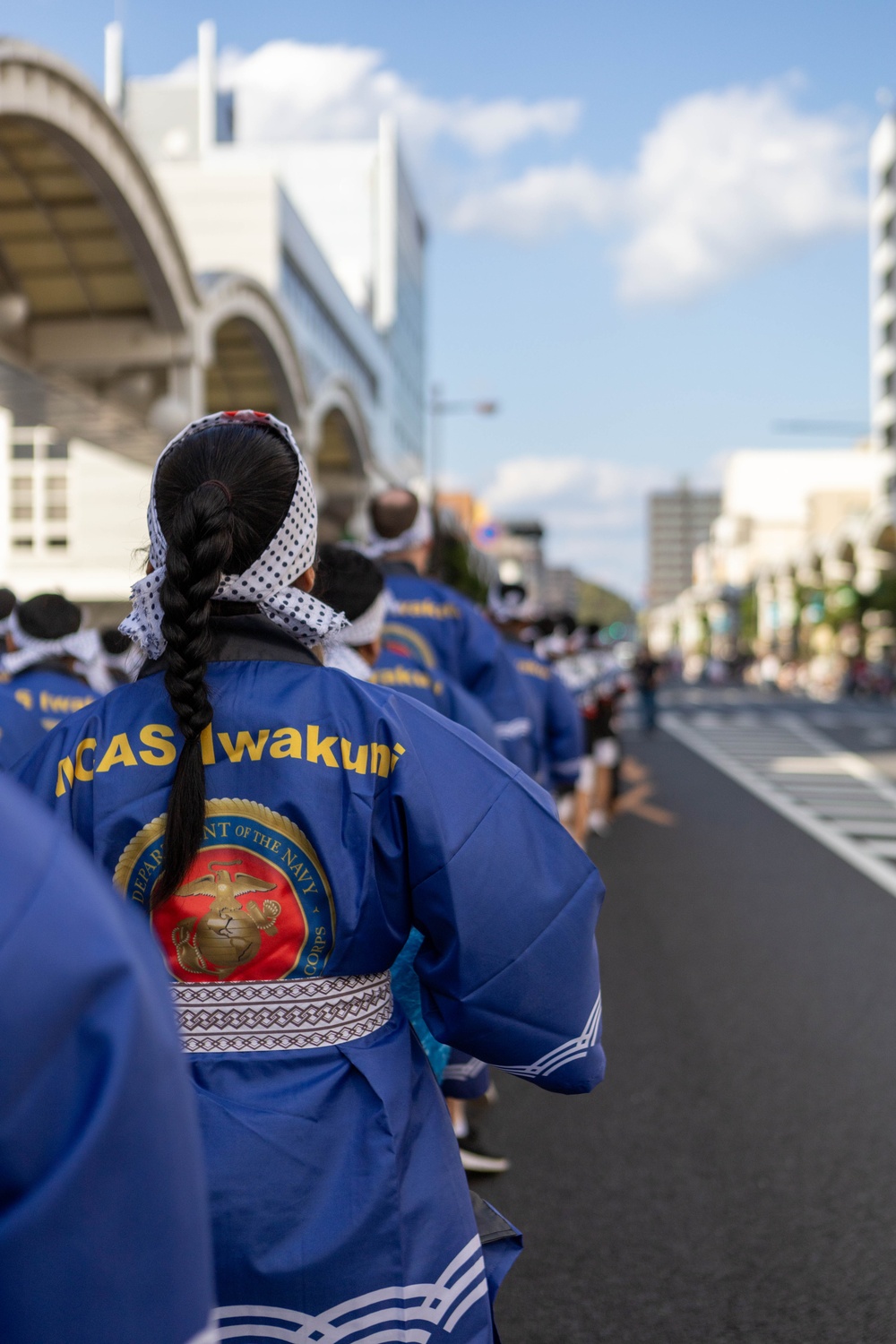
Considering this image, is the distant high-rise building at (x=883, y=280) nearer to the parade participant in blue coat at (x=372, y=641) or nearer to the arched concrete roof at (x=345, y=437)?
the arched concrete roof at (x=345, y=437)

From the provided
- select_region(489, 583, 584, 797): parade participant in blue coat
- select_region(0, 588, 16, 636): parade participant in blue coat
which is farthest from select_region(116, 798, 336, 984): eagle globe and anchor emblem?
select_region(489, 583, 584, 797): parade participant in blue coat

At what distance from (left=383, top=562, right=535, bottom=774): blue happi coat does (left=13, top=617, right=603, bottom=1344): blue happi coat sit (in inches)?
117

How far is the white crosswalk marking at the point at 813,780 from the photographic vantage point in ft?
38.0

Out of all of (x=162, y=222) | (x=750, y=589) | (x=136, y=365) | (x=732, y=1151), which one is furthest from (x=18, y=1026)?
(x=750, y=589)

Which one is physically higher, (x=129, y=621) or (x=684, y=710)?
(x=129, y=621)

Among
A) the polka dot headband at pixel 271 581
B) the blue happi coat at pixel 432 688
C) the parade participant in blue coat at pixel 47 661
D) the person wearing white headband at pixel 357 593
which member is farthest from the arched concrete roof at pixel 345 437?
the polka dot headband at pixel 271 581

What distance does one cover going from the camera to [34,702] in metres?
5.11

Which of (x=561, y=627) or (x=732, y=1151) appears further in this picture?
(x=561, y=627)

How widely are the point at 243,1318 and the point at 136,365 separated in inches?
548

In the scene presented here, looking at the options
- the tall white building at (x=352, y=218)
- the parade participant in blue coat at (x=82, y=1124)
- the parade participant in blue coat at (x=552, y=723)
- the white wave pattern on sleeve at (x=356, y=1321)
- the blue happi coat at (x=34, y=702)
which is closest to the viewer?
the parade participant in blue coat at (x=82, y=1124)

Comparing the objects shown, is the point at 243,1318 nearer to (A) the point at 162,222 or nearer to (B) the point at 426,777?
(B) the point at 426,777

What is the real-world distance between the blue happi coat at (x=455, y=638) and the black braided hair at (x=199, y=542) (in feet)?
9.46

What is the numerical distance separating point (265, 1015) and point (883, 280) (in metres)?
85.4

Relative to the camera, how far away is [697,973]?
687 cm
